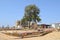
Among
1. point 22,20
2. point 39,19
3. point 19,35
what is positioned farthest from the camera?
point 22,20

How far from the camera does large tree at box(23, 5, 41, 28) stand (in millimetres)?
82312

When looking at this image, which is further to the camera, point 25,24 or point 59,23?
point 25,24

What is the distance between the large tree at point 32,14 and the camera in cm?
8231

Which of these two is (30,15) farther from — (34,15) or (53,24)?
(53,24)

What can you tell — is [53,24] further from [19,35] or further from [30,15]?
[19,35]

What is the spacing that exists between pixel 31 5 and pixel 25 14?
507 cm

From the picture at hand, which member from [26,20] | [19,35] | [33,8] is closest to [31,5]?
[33,8]

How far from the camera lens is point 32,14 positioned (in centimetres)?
8306

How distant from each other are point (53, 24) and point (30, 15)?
13843mm

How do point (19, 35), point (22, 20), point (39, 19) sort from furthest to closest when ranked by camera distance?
1. point (22, 20)
2. point (39, 19)
3. point (19, 35)

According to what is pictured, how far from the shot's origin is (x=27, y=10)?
83.4 metres

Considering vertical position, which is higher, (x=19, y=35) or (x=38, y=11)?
(x=38, y=11)

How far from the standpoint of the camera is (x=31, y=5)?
84.7 m

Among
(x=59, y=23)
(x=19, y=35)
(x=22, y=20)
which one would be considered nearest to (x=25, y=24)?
(x=22, y=20)
